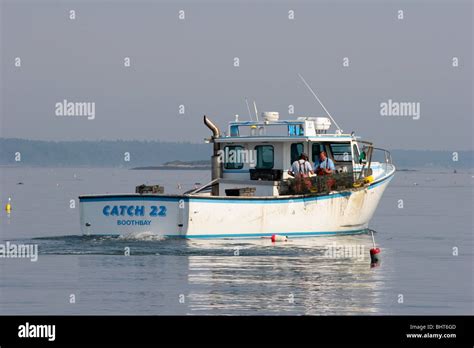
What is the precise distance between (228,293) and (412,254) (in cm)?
1063

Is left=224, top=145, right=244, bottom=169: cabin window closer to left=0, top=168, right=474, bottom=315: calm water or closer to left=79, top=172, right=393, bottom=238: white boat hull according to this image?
left=79, top=172, right=393, bottom=238: white boat hull

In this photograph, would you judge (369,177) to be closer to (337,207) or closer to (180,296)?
(337,207)

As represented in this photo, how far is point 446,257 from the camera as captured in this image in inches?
1248

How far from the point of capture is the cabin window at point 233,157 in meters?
36.5

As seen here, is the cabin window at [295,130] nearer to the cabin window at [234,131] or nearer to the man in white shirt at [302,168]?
the man in white shirt at [302,168]

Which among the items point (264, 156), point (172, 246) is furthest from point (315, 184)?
point (172, 246)

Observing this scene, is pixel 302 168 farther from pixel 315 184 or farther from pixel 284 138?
pixel 284 138

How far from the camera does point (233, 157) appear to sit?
36.7 m

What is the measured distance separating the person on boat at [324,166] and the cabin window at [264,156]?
1511mm

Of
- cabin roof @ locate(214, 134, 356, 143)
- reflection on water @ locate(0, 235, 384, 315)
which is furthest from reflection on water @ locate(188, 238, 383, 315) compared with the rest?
cabin roof @ locate(214, 134, 356, 143)

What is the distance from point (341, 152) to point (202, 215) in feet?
24.7
